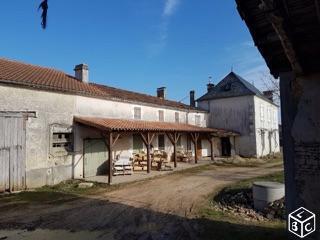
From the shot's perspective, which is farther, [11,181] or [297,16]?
[11,181]

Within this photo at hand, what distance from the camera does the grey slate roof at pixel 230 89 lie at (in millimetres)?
29234

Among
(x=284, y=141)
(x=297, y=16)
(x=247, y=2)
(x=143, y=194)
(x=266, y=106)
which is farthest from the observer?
(x=266, y=106)

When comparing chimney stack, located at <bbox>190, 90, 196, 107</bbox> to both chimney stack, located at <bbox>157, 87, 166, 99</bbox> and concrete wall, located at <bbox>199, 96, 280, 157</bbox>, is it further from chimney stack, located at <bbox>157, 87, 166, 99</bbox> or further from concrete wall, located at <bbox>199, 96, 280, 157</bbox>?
chimney stack, located at <bbox>157, 87, 166, 99</bbox>

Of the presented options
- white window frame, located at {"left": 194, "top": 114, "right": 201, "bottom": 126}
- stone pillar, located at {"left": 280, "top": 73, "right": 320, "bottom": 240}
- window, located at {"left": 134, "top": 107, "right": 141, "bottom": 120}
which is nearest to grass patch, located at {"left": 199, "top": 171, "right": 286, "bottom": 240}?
stone pillar, located at {"left": 280, "top": 73, "right": 320, "bottom": 240}

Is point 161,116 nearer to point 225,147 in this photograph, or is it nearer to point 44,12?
point 225,147

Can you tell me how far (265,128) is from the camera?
31922 mm

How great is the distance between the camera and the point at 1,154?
12289 millimetres

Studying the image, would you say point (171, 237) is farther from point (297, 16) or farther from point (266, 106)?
point (266, 106)

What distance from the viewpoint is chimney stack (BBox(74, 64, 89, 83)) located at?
19.6 m

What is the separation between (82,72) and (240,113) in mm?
15977

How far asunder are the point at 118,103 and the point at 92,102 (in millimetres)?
2580

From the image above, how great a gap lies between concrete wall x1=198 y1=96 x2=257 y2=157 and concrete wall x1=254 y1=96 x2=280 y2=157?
647mm

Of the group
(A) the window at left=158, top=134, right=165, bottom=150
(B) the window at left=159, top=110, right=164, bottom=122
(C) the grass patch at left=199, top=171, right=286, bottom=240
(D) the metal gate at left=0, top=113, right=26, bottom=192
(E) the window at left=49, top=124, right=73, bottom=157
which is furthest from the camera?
(B) the window at left=159, top=110, right=164, bottom=122

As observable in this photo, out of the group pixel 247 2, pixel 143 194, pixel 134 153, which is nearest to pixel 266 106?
pixel 134 153
